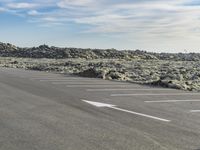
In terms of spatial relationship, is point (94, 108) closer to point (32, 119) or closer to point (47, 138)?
point (32, 119)

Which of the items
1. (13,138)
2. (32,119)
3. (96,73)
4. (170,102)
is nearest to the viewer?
(13,138)

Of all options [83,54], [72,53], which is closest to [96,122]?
[83,54]

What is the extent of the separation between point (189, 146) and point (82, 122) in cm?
289

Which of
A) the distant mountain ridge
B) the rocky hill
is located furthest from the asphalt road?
the rocky hill

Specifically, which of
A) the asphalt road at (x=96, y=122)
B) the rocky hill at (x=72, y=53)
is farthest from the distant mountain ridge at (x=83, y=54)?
the asphalt road at (x=96, y=122)

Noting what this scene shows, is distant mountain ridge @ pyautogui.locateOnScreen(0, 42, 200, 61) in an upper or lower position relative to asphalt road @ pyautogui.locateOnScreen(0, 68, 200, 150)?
upper

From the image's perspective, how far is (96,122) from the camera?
10422 mm

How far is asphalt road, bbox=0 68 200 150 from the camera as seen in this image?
8.23 meters

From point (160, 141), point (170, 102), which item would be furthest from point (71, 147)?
point (170, 102)

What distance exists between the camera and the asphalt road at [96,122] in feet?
27.0

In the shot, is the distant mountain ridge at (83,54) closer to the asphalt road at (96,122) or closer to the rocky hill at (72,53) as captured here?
the rocky hill at (72,53)

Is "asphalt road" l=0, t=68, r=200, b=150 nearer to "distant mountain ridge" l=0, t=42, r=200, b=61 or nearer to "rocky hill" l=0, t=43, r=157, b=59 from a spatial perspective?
"distant mountain ridge" l=0, t=42, r=200, b=61

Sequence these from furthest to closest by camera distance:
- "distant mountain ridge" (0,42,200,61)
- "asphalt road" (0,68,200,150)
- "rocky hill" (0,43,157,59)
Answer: "rocky hill" (0,43,157,59) < "distant mountain ridge" (0,42,200,61) < "asphalt road" (0,68,200,150)

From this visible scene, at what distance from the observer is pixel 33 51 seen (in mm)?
100188
